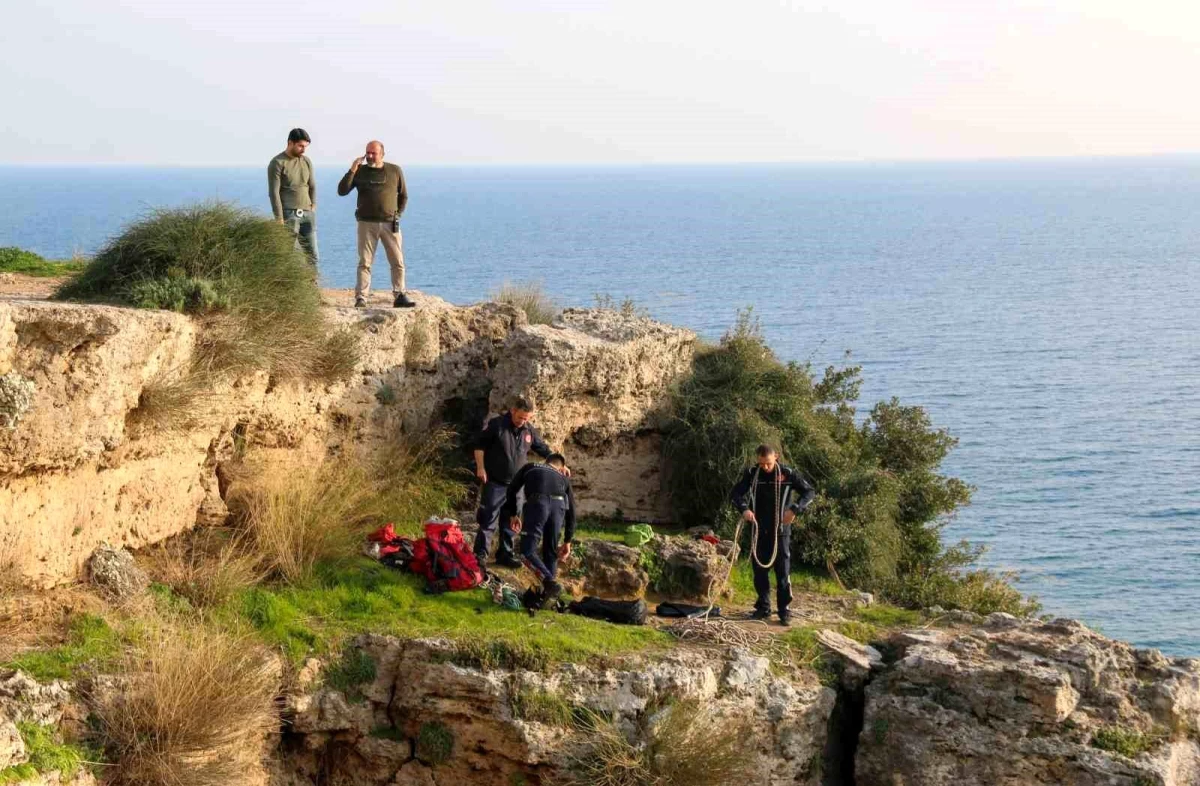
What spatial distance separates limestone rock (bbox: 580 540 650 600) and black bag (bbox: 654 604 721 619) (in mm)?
782

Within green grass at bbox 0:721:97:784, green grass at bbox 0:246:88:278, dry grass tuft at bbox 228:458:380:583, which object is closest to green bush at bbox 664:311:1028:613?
dry grass tuft at bbox 228:458:380:583

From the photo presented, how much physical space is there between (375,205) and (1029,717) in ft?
35.7

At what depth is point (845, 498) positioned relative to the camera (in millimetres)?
20594

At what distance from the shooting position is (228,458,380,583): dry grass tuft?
620 inches

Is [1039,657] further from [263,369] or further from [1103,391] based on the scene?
[1103,391]

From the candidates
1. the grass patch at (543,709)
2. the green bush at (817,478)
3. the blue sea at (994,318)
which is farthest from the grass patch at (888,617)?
the blue sea at (994,318)

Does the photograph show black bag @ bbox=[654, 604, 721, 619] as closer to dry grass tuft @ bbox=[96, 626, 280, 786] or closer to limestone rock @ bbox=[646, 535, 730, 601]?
limestone rock @ bbox=[646, 535, 730, 601]

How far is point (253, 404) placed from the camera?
666 inches

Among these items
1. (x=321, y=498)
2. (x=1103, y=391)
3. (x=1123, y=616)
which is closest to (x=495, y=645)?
(x=321, y=498)

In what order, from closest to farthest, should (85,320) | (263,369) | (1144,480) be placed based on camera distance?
(85,320) → (263,369) → (1144,480)

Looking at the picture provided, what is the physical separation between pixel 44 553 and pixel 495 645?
470 centimetres

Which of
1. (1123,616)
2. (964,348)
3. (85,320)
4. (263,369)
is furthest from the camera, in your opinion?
(964,348)

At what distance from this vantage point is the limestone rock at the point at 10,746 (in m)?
11.7

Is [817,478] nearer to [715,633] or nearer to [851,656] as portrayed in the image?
[851,656]
